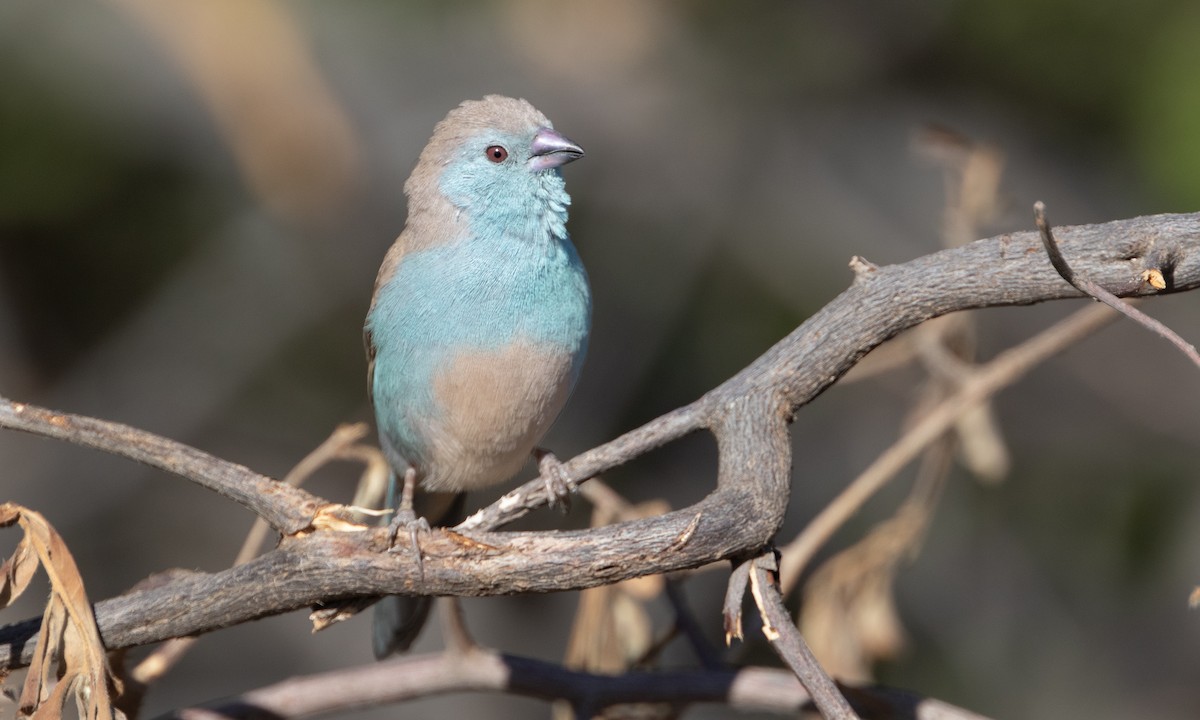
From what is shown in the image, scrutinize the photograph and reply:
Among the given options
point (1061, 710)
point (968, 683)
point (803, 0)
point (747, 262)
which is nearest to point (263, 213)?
point (747, 262)

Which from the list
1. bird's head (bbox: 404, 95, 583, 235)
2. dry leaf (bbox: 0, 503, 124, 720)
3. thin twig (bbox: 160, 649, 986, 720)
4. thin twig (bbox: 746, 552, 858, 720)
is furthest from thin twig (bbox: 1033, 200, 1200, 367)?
dry leaf (bbox: 0, 503, 124, 720)

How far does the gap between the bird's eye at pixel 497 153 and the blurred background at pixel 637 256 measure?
241cm

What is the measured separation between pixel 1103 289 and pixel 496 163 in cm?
186

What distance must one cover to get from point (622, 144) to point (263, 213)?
1818 mm

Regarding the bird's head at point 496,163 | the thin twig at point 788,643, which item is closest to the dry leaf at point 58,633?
the thin twig at point 788,643

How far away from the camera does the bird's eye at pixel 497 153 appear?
3711 mm

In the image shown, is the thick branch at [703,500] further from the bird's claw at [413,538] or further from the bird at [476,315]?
the bird at [476,315]

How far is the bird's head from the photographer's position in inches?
142

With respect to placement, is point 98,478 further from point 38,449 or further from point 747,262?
point 747,262

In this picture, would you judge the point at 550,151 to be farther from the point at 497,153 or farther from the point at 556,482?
the point at 556,482

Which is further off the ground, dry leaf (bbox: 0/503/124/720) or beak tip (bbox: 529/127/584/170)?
beak tip (bbox: 529/127/584/170)

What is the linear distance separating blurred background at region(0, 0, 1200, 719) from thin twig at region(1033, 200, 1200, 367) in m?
3.54

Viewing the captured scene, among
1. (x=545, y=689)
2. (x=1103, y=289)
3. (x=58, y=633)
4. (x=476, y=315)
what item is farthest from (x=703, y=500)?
(x=58, y=633)

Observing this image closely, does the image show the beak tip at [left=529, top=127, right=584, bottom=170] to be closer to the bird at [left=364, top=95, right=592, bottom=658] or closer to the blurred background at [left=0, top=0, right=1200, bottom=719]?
the bird at [left=364, top=95, right=592, bottom=658]
